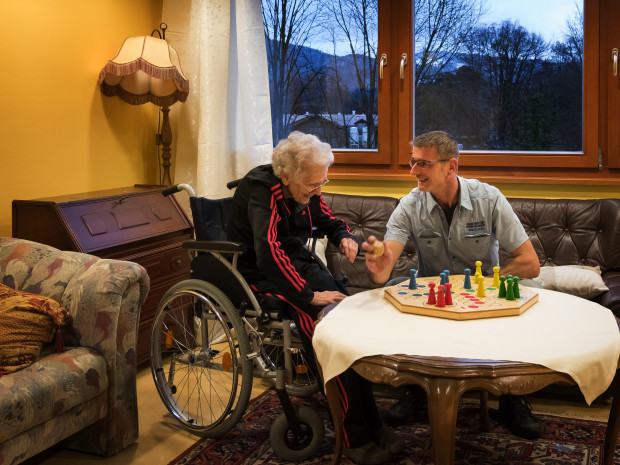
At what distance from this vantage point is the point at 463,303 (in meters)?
2.13

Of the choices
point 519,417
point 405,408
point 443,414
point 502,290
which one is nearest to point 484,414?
point 519,417

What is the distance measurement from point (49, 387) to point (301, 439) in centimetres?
89

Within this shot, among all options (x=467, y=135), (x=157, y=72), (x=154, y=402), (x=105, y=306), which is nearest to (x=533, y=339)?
(x=105, y=306)

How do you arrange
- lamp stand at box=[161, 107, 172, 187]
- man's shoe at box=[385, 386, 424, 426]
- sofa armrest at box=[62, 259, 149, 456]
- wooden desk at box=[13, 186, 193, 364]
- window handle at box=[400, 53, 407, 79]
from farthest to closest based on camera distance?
lamp stand at box=[161, 107, 172, 187] → window handle at box=[400, 53, 407, 79] → wooden desk at box=[13, 186, 193, 364] → man's shoe at box=[385, 386, 424, 426] → sofa armrest at box=[62, 259, 149, 456]

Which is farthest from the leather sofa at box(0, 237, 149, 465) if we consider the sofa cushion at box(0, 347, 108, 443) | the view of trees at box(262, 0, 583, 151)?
the view of trees at box(262, 0, 583, 151)

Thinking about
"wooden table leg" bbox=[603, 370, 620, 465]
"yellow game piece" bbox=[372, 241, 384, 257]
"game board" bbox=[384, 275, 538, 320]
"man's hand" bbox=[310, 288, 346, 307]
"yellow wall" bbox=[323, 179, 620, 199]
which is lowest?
"wooden table leg" bbox=[603, 370, 620, 465]

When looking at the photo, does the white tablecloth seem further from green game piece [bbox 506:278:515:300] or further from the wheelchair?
the wheelchair

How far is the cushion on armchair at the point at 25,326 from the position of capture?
2.38 m

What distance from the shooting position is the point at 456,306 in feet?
6.86

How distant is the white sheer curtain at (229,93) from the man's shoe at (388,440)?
199 centimetres

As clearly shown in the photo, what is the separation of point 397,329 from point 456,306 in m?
0.23

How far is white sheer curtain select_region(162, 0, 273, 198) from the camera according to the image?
412cm

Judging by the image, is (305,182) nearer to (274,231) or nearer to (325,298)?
(274,231)

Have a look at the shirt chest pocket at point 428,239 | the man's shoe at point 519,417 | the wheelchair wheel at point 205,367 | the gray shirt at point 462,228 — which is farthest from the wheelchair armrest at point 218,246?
the man's shoe at point 519,417
